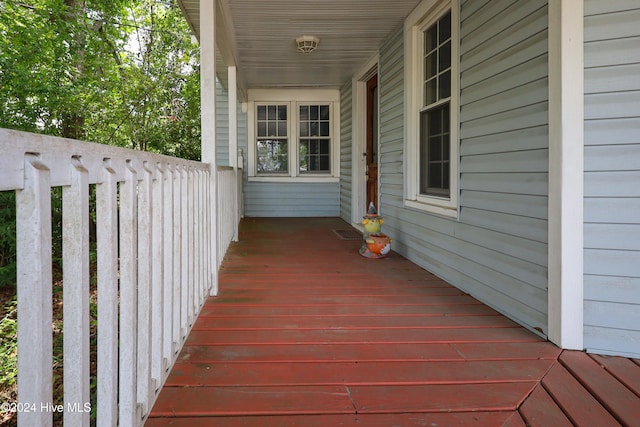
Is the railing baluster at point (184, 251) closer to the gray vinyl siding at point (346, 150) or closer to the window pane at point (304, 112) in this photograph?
the gray vinyl siding at point (346, 150)

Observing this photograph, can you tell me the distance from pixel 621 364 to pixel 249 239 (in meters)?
4.25

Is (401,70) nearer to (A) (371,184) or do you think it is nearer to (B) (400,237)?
(B) (400,237)

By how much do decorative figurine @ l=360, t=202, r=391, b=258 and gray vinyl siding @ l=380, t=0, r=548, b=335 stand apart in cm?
73

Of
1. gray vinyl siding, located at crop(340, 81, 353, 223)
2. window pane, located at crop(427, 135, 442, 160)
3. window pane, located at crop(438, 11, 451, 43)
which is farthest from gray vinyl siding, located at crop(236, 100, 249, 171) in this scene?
window pane, located at crop(438, 11, 451, 43)

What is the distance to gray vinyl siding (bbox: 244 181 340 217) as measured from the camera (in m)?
7.92

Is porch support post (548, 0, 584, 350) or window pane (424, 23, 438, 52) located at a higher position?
window pane (424, 23, 438, 52)

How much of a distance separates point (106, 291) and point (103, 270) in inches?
2.2

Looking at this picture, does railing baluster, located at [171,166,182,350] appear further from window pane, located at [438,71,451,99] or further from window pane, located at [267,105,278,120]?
window pane, located at [267,105,278,120]

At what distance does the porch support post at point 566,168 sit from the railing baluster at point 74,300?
79.2 inches

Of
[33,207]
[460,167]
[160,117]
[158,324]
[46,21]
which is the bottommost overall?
[158,324]

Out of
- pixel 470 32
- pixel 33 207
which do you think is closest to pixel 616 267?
pixel 470 32

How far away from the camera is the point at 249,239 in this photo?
5.52 m

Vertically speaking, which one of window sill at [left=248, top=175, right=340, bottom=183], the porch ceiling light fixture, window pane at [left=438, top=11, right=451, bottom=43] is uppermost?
the porch ceiling light fixture

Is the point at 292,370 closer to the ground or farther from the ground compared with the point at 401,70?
closer to the ground
